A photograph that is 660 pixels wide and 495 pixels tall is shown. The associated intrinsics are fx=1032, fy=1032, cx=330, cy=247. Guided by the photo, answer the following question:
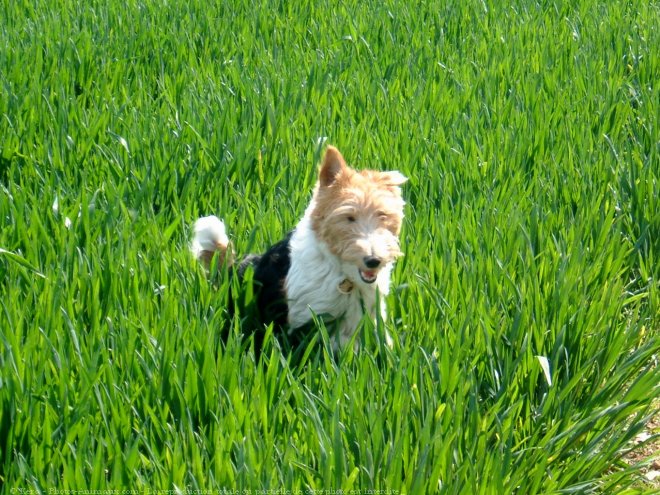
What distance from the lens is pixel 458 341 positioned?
2.91 metres

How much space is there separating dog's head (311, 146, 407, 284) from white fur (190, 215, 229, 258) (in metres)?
0.39

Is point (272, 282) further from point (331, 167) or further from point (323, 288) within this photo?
point (331, 167)

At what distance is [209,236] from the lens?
3580 mm

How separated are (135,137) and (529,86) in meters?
2.33

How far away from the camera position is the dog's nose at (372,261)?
10.1 feet

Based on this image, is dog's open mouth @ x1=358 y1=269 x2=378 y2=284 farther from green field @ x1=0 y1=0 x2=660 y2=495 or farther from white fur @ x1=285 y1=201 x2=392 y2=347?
green field @ x1=0 y1=0 x2=660 y2=495

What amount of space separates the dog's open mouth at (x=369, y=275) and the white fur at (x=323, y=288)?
0.21ft

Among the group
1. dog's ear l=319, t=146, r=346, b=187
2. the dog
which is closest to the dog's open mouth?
the dog

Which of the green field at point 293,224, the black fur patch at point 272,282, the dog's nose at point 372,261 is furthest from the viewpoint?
the black fur patch at point 272,282

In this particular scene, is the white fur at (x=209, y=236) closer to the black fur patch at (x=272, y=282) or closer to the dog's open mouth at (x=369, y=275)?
the black fur patch at (x=272, y=282)

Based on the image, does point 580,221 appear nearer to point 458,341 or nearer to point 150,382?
point 458,341

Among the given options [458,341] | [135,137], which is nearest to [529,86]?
[135,137]

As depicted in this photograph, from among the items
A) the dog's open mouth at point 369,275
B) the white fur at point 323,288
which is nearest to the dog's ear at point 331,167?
the white fur at point 323,288

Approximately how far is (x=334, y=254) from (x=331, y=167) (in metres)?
0.28
